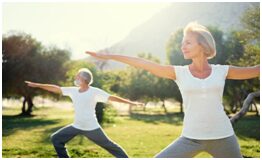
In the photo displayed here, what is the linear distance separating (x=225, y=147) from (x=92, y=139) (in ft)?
10.5

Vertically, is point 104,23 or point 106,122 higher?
point 104,23

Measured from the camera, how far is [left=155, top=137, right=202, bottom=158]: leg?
3900mm

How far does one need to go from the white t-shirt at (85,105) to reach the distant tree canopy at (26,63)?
2239 centimetres

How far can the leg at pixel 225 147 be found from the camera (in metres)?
3.87

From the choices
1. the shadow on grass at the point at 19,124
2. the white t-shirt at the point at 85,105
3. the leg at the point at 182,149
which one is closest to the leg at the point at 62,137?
the white t-shirt at the point at 85,105

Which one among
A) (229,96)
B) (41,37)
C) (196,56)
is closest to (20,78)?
(41,37)

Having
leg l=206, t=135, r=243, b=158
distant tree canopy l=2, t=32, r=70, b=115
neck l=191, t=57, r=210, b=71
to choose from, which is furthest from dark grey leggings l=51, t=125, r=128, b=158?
distant tree canopy l=2, t=32, r=70, b=115

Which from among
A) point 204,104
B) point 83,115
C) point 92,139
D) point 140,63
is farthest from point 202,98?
point 83,115

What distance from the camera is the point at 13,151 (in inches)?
388

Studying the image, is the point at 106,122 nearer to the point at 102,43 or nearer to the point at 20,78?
the point at 20,78

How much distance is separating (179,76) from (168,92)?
109ft

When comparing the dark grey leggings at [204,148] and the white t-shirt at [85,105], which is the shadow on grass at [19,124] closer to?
the white t-shirt at [85,105]

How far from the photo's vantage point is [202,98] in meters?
3.80

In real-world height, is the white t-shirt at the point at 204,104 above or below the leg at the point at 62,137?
above
